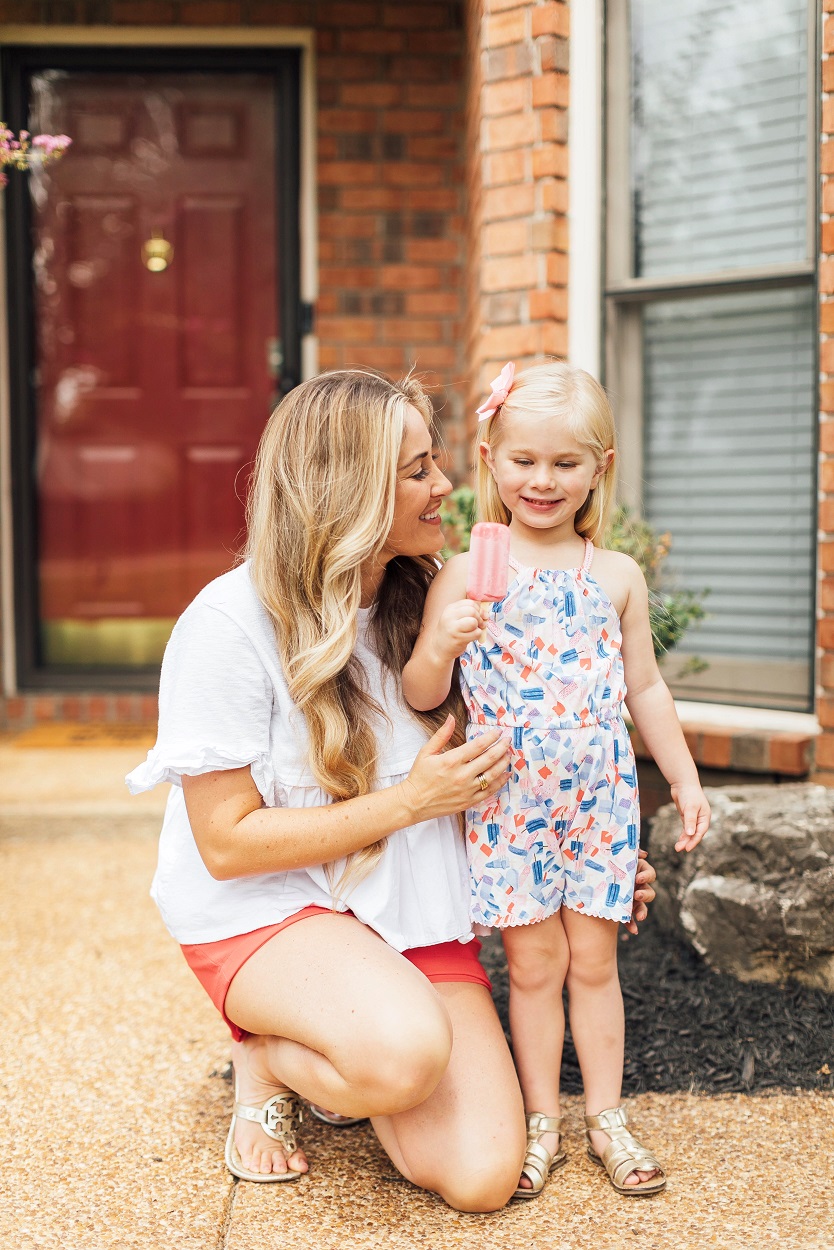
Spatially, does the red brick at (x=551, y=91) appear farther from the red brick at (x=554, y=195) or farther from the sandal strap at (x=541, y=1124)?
the sandal strap at (x=541, y=1124)

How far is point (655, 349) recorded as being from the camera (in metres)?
3.99

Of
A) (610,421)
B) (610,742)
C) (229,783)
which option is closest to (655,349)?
(610,421)

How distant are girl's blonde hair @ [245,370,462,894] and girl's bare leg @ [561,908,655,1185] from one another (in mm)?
390

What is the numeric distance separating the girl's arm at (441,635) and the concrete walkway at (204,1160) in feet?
2.78

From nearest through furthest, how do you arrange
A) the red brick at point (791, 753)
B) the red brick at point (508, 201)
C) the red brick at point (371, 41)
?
the red brick at point (791, 753) → the red brick at point (508, 201) → the red brick at point (371, 41)

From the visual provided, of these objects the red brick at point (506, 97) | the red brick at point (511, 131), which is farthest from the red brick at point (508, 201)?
the red brick at point (506, 97)

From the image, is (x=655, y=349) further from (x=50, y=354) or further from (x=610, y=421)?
(x=50, y=354)

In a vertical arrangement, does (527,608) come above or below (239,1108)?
above

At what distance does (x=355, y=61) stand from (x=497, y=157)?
1664mm

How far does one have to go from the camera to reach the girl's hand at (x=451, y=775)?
6.70 feet

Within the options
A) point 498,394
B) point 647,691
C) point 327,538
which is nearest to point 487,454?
point 498,394

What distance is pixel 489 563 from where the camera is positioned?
1.93 metres

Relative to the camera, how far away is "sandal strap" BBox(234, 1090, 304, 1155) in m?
2.15

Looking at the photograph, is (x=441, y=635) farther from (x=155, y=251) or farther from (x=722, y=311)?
(x=155, y=251)
